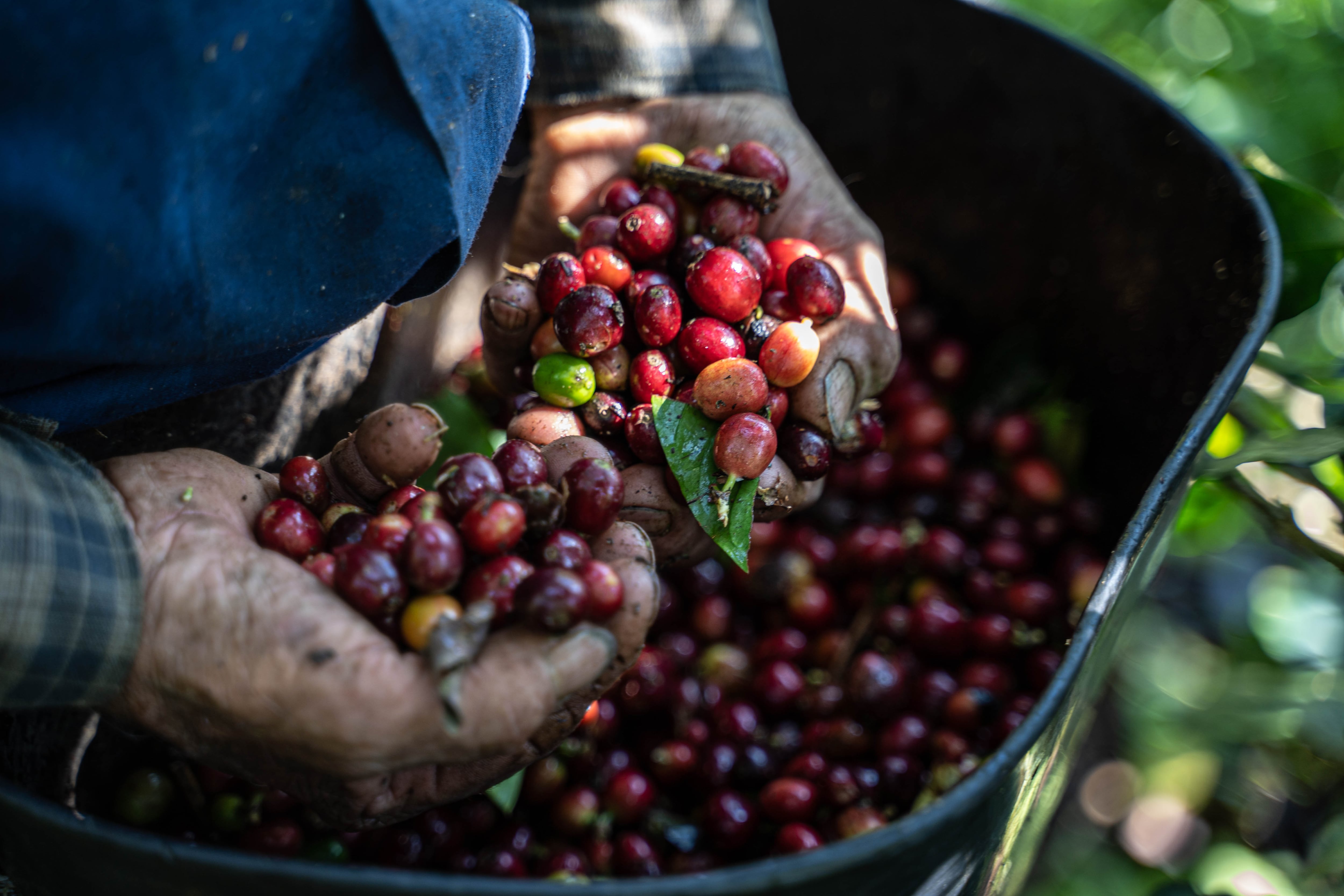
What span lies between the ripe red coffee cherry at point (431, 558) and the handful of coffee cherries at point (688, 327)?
504 mm

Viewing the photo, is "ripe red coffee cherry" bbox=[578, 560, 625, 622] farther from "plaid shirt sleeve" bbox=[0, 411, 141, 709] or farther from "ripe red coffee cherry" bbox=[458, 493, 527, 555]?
"plaid shirt sleeve" bbox=[0, 411, 141, 709]

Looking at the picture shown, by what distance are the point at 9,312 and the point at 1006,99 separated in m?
2.83

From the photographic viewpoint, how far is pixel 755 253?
7.07 ft

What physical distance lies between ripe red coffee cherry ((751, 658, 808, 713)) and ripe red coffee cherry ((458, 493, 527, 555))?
1517 mm

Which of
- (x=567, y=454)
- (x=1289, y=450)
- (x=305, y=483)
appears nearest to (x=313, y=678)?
(x=305, y=483)

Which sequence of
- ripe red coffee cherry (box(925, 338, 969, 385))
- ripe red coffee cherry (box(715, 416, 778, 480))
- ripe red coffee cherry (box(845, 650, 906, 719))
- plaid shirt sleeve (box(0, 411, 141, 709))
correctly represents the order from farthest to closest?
1. ripe red coffee cherry (box(925, 338, 969, 385))
2. ripe red coffee cherry (box(845, 650, 906, 719))
3. ripe red coffee cherry (box(715, 416, 778, 480))
4. plaid shirt sleeve (box(0, 411, 141, 709))

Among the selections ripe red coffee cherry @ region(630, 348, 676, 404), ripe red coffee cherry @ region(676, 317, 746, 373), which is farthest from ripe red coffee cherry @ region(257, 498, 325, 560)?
ripe red coffee cherry @ region(676, 317, 746, 373)

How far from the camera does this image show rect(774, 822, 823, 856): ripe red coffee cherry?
7.59 feet

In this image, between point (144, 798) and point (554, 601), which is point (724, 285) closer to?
point (554, 601)

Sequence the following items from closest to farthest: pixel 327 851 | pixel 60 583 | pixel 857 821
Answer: pixel 60 583 < pixel 327 851 < pixel 857 821

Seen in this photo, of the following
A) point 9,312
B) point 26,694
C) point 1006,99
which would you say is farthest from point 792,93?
point 26,694

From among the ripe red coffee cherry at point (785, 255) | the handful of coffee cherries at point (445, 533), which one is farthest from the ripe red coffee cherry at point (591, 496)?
the ripe red coffee cherry at point (785, 255)

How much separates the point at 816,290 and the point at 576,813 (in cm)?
157

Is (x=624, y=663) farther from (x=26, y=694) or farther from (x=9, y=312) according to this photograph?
(x=9, y=312)
